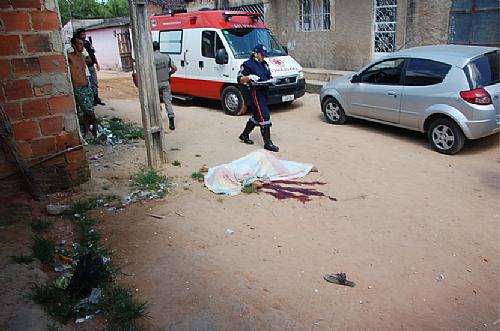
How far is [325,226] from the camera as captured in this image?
14.7 ft

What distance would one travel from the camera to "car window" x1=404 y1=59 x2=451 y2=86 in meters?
6.69

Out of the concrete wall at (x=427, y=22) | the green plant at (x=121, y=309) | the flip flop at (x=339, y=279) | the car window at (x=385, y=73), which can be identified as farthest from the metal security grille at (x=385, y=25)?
the green plant at (x=121, y=309)

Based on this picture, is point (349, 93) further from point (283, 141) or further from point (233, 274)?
point (233, 274)

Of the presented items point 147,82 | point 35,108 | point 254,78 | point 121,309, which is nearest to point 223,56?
point 254,78

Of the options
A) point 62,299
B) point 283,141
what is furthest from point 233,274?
point 283,141

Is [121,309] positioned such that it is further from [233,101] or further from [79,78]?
[233,101]

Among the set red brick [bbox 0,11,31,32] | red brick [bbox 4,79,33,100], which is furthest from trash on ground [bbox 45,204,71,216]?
red brick [bbox 0,11,31,32]

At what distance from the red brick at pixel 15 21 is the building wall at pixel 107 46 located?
2379 cm

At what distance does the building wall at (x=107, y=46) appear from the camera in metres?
27.1

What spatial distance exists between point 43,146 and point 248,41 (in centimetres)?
643

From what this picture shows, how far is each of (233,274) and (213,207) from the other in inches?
58.9

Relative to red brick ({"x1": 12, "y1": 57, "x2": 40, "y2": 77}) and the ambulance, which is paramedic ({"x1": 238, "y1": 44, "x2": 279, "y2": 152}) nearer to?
the ambulance

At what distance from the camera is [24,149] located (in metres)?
4.78

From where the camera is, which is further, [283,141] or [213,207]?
[283,141]
